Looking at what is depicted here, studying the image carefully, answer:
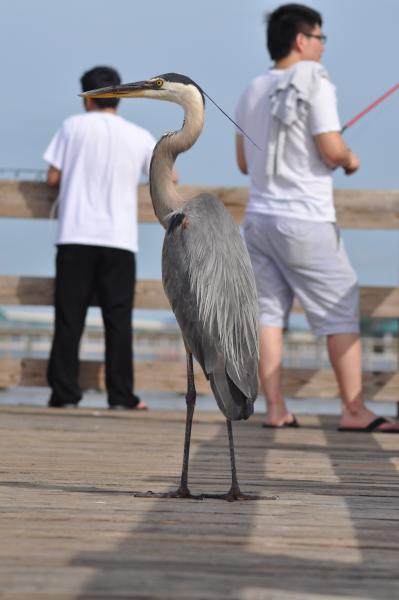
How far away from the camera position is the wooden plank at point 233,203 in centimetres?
693

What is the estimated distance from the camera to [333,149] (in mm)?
5328

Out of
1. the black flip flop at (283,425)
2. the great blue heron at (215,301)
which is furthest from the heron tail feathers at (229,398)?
the black flip flop at (283,425)

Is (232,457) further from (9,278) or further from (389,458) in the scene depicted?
(9,278)

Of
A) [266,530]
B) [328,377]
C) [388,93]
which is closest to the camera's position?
[266,530]

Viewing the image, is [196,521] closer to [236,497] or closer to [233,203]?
[236,497]

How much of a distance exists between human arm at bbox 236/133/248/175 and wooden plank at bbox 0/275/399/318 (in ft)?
4.42

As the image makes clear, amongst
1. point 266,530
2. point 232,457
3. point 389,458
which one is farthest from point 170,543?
point 389,458

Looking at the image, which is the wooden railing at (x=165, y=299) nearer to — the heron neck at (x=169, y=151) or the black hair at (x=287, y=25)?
the black hair at (x=287, y=25)

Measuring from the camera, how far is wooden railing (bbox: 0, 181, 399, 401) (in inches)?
273

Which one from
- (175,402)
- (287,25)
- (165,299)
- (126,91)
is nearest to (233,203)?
(165,299)

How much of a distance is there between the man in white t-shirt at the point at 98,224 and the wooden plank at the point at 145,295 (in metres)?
0.34

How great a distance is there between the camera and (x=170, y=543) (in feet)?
8.16

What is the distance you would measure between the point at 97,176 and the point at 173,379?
141cm

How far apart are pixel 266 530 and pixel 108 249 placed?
13.4 feet
